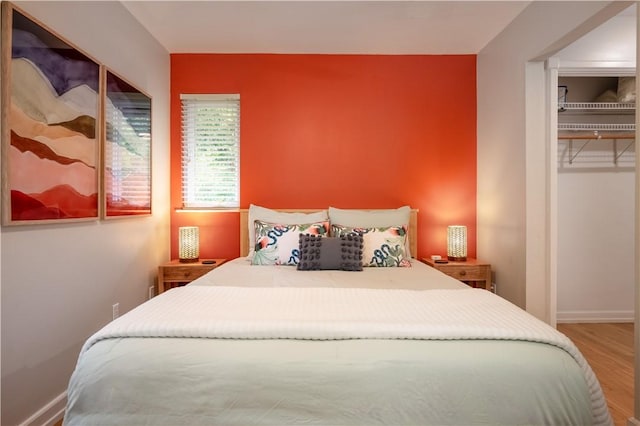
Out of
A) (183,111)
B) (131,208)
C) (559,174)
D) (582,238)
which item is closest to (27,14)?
(131,208)

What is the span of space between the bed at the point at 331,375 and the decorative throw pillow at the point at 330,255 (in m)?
1.19

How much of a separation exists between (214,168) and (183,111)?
61 centimetres

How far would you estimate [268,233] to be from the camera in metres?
2.82

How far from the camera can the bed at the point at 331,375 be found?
3.75ft

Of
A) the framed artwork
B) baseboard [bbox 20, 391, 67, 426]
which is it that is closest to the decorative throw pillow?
the framed artwork

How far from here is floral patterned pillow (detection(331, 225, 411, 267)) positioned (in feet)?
8.77

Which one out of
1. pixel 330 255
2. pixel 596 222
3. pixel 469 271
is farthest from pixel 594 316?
pixel 330 255

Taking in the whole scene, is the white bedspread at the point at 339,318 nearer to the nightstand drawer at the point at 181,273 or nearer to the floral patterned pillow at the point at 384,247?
the floral patterned pillow at the point at 384,247

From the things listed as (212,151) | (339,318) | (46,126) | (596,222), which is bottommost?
(339,318)

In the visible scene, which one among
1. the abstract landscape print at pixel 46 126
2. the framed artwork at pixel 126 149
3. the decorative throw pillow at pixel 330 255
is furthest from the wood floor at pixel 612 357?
the decorative throw pillow at pixel 330 255

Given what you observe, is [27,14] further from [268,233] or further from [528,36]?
[528,36]

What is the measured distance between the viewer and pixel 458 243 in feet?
10.3

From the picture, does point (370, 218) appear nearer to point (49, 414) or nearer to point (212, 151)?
point (212, 151)

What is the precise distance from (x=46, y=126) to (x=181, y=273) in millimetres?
1520
